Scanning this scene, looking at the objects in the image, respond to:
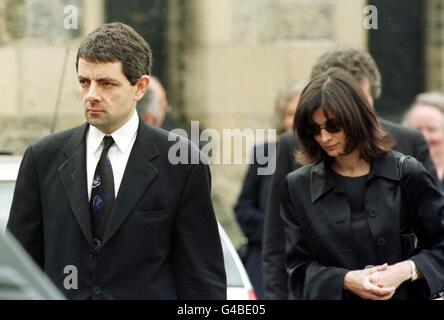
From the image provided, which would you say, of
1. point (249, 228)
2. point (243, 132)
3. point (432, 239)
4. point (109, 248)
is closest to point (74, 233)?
point (109, 248)

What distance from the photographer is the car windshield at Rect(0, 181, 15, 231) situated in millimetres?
6535

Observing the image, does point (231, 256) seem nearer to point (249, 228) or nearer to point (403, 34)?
point (249, 228)

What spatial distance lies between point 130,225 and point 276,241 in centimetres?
189

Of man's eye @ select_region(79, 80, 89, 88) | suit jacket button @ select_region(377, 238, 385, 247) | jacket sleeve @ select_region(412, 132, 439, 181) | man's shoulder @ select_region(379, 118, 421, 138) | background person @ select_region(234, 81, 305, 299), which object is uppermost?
man's eye @ select_region(79, 80, 89, 88)

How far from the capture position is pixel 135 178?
5.70 meters

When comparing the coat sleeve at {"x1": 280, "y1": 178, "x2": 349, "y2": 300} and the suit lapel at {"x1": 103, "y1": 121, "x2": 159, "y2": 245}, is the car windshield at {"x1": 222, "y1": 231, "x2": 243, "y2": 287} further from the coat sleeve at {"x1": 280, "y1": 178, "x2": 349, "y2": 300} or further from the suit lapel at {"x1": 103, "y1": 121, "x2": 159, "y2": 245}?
the suit lapel at {"x1": 103, "y1": 121, "x2": 159, "y2": 245}

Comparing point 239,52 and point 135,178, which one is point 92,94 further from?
point 239,52

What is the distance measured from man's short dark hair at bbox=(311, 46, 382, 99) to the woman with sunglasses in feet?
3.28

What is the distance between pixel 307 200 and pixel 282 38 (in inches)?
325

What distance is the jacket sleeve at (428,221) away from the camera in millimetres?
6039

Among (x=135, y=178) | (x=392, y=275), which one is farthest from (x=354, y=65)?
(x=135, y=178)

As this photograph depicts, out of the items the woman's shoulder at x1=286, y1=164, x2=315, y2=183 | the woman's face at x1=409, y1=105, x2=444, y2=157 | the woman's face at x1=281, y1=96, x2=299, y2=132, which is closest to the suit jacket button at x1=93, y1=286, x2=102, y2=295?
the woman's shoulder at x1=286, y1=164, x2=315, y2=183

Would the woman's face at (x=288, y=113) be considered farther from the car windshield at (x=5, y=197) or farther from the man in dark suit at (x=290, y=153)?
the car windshield at (x=5, y=197)
